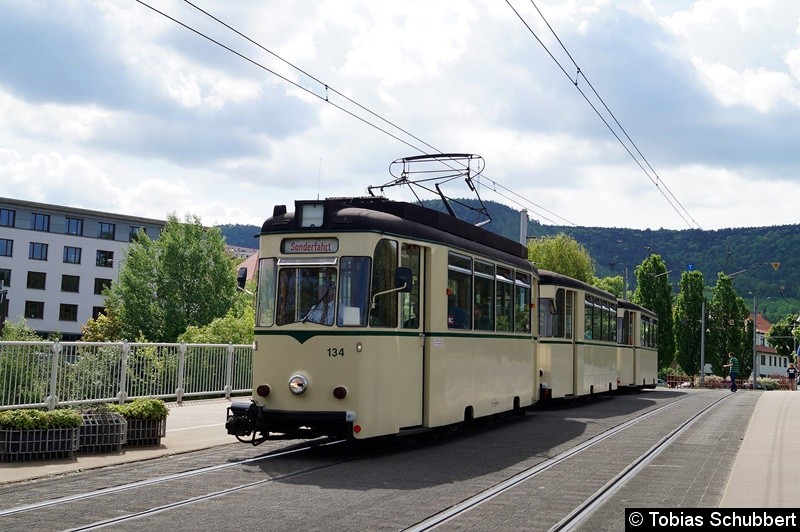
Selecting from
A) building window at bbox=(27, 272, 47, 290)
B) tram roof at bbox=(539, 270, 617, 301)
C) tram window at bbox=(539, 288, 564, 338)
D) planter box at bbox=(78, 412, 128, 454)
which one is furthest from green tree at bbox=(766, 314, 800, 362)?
planter box at bbox=(78, 412, 128, 454)

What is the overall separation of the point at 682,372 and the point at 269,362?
262 feet

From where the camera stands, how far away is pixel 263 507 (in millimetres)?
8727

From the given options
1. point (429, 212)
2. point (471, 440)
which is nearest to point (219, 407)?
point (471, 440)

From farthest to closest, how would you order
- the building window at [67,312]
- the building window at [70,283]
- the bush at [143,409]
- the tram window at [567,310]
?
the building window at [70,283]
the building window at [67,312]
the tram window at [567,310]
the bush at [143,409]

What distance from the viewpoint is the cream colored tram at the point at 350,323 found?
40.0 feet

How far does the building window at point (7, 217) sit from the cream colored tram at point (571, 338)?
233ft

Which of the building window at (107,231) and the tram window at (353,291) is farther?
the building window at (107,231)

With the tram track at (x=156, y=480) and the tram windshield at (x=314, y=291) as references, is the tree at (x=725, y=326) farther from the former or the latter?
the tram windshield at (x=314, y=291)

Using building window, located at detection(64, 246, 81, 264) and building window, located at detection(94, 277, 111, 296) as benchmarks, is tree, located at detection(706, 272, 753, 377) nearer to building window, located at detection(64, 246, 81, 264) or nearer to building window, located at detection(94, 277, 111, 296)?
building window, located at detection(94, 277, 111, 296)

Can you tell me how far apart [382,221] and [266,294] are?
6.03 feet

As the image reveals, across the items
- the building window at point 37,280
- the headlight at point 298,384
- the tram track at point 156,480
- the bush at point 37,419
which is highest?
the building window at point 37,280

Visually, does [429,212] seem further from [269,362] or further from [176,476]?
[176,476]

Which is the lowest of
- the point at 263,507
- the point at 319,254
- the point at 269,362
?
the point at 263,507

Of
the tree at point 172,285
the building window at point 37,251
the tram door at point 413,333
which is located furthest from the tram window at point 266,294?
the building window at point 37,251
